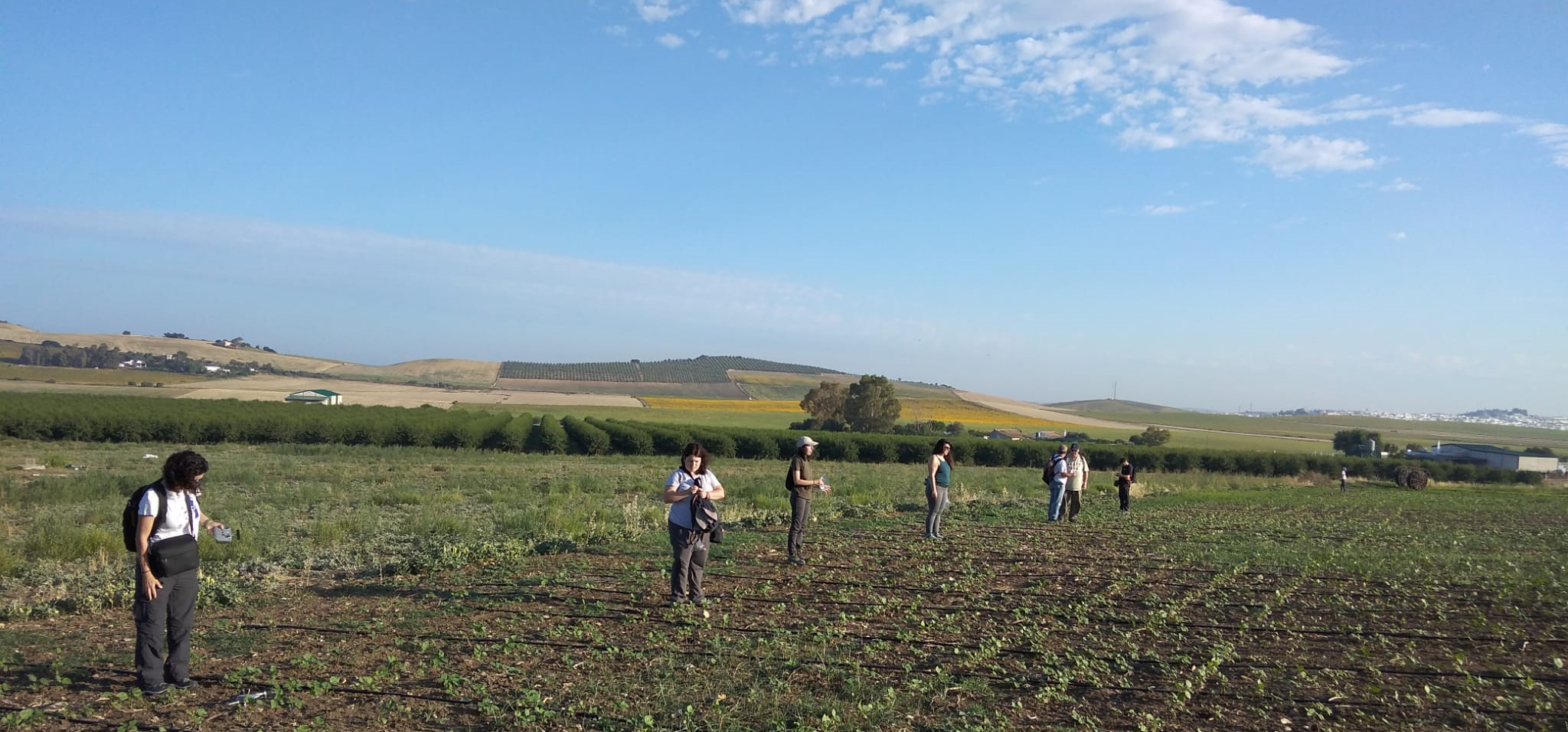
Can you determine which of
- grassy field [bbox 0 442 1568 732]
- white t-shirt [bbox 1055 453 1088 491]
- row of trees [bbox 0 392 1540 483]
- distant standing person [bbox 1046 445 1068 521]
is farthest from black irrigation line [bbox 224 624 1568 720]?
row of trees [bbox 0 392 1540 483]

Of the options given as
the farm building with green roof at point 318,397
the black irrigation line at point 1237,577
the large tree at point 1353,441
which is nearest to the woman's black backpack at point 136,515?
the black irrigation line at point 1237,577

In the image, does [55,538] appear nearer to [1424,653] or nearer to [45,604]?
[45,604]

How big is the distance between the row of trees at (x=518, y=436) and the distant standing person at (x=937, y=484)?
3332 cm

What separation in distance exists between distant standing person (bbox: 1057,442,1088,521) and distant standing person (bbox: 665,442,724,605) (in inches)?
400

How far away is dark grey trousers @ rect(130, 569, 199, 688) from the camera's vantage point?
20.5 ft

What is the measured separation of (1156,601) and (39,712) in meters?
9.19

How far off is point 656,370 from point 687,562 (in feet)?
424

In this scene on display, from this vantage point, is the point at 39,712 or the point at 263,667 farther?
the point at 263,667

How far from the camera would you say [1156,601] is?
977 centimetres

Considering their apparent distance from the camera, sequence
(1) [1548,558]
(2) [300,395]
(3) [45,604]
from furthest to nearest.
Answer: (2) [300,395]
(1) [1548,558]
(3) [45,604]

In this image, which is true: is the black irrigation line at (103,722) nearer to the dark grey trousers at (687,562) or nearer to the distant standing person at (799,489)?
the dark grey trousers at (687,562)

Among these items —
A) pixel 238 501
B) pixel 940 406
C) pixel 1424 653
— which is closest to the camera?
pixel 1424 653

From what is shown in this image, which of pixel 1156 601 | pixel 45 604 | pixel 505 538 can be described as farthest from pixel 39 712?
pixel 1156 601

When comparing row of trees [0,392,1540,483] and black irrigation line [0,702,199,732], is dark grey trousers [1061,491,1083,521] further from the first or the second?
row of trees [0,392,1540,483]
